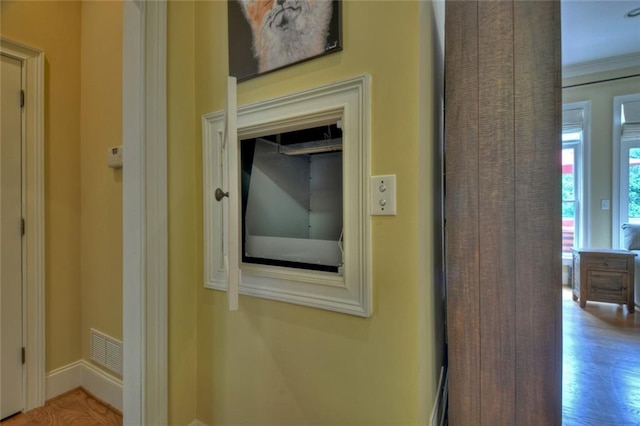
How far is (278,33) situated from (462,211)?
3.31 feet

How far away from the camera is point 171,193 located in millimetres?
1388

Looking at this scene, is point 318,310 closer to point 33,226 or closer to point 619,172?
point 33,226

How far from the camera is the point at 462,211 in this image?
114cm

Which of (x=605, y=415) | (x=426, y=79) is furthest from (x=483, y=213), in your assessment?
(x=605, y=415)

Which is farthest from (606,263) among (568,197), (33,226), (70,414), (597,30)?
(33,226)

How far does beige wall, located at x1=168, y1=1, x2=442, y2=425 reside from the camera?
0.97m

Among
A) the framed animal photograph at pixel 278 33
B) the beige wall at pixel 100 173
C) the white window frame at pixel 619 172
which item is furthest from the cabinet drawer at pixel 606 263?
the beige wall at pixel 100 173

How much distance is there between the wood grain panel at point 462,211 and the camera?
44.1 inches

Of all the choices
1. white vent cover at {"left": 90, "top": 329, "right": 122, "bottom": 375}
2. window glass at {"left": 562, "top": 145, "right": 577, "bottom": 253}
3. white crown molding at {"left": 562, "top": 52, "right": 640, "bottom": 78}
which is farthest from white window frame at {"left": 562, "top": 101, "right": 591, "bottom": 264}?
white vent cover at {"left": 90, "top": 329, "right": 122, "bottom": 375}

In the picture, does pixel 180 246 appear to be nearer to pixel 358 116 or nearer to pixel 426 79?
pixel 358 116

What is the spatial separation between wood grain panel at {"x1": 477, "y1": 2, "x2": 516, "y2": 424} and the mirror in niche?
0.56 m

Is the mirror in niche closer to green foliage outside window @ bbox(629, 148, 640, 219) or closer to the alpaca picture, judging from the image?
the alpaca picture

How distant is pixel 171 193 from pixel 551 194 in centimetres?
152

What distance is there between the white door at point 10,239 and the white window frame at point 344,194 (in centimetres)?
137
